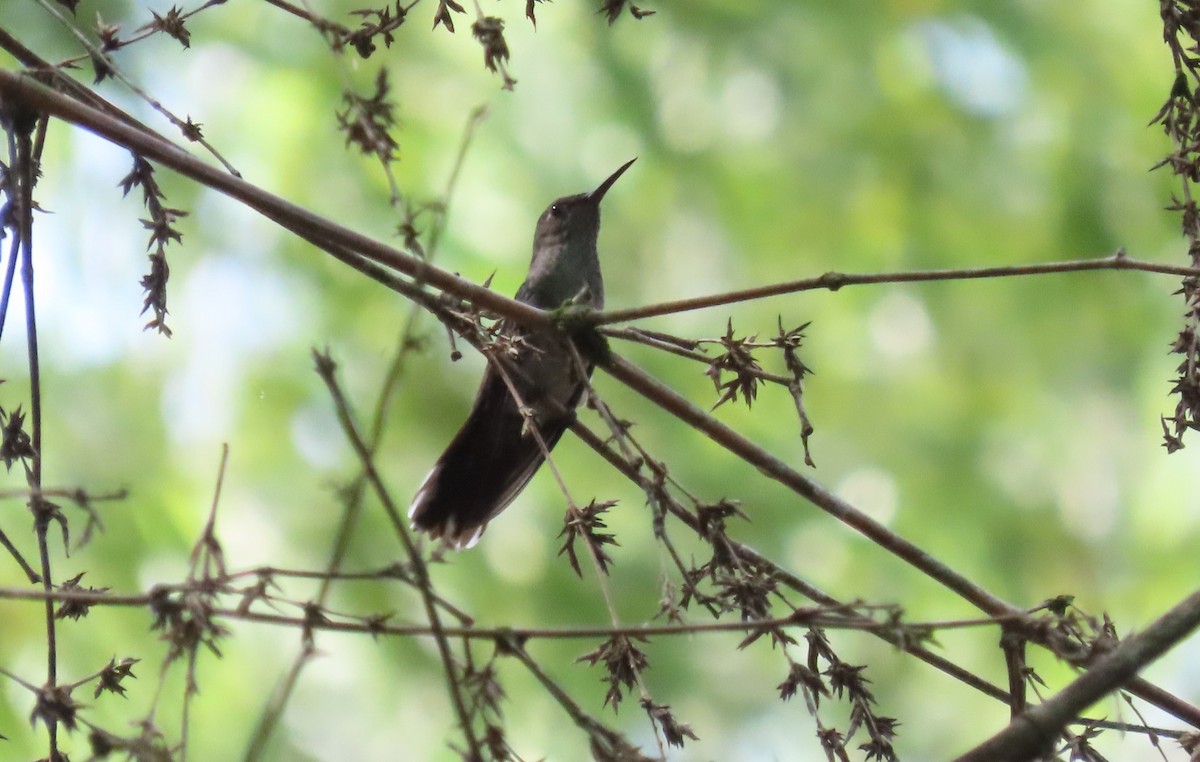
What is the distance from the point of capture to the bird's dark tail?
445cm

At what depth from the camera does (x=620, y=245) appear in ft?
27.6

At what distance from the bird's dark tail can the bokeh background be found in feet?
5.16

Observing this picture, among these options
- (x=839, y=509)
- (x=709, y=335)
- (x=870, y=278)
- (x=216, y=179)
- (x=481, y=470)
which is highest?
(x=709, y=335)

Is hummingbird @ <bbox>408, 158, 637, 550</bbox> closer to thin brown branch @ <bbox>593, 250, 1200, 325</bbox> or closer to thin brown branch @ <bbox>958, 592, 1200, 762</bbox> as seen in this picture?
thin brown branch @ <bbox>593, 250, 1200, 325</bbox>

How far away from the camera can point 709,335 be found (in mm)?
7406

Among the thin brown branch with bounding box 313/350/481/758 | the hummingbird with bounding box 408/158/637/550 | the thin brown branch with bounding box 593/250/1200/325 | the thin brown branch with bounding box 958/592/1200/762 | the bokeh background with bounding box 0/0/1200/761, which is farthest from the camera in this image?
the bokeh background with bounding box 0/0/1200/761

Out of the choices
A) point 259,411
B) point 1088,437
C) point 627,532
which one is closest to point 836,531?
point 627,532

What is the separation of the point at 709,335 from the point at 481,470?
3019 millimetres

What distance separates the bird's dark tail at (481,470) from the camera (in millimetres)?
4449

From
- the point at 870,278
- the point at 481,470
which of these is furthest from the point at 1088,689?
the point at 481,470

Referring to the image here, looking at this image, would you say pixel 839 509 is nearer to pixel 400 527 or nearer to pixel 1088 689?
pixel 1088 689

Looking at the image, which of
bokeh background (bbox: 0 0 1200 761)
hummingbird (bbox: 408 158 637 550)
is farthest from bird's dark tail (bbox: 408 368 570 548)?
bokeh background (bbox: 0 0 1200 761)

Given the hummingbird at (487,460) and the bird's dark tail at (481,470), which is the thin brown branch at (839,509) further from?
the bird's dark tail at (481,470)

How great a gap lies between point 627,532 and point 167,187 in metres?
3.21
